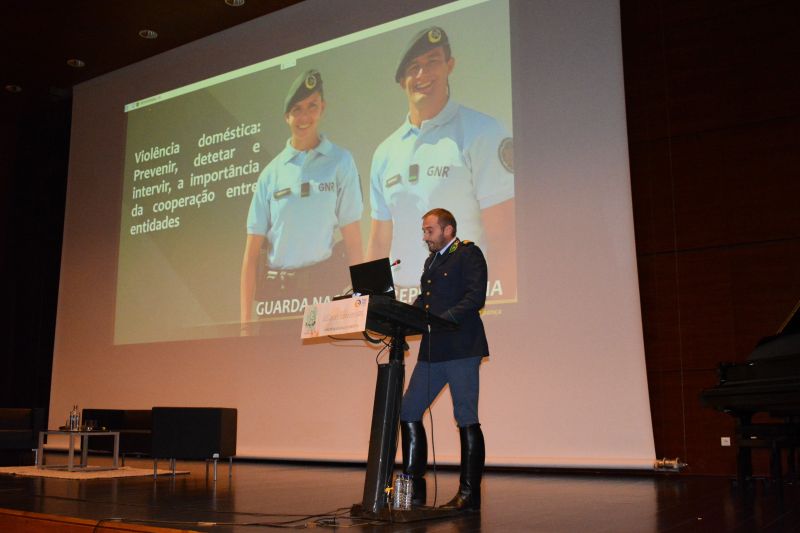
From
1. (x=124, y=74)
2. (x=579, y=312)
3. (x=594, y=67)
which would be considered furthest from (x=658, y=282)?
(x=124, y=74)

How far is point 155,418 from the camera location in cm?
552

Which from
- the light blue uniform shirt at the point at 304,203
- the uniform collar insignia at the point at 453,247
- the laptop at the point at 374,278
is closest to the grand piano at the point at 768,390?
the uniform collar insignia at the point at 453,247

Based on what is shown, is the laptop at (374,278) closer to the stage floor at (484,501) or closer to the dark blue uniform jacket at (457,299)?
the dark blue uniform jacket at (457,299)

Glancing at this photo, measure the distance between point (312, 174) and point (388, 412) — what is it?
4235mm

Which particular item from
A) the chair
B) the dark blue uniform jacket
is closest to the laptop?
the dark blue uniform jacket

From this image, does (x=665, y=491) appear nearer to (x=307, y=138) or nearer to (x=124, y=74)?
(x=307, y=138)

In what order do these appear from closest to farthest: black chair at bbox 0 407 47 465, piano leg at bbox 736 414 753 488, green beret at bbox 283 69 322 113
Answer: piano leg at bbox 736 414 753 488, black chair at bbox 0 407 47 465, green beret at bbox 283 69 322 113

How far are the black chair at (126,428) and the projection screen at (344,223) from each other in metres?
0.67

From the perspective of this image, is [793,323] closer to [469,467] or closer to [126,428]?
[469,467]

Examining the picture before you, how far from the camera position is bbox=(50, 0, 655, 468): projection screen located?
5.62 metres

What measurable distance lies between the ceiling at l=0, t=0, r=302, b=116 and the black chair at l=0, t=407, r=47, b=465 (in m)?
3.84

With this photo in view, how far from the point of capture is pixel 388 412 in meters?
3.06

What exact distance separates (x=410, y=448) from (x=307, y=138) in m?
4.27

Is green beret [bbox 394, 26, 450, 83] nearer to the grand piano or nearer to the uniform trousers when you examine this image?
the grand piano
